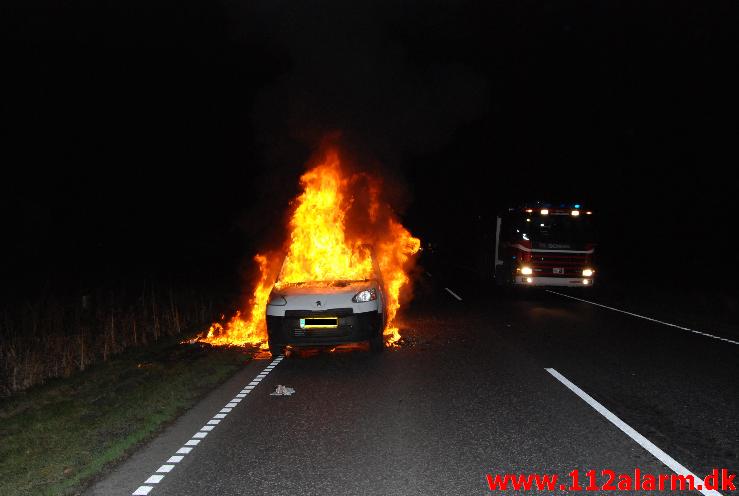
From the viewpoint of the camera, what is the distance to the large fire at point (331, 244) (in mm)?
11508

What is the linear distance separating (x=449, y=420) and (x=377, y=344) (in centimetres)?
423

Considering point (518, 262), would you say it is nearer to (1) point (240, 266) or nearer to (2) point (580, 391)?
(2) point (580, 391)

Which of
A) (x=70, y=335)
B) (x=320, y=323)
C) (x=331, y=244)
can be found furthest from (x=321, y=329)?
(x=70, y=335)

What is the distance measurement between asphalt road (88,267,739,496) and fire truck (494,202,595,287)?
8.93 metres

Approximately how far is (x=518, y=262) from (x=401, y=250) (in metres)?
7.92

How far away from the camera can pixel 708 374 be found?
28.5ft

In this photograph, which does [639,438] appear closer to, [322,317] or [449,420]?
[449,420]

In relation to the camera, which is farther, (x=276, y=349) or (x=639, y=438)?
(x=276, y=349)

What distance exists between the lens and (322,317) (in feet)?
31.7

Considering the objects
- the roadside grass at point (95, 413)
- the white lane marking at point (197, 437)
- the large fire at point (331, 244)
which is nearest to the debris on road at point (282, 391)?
the white lane marking at point (197, 437)

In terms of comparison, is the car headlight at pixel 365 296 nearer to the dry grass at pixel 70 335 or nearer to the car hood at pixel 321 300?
the car hood at pixel 321 300

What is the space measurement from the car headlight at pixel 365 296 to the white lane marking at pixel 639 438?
312 centimetres

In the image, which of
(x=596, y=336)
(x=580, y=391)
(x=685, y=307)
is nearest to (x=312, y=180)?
(x=596, y=336)

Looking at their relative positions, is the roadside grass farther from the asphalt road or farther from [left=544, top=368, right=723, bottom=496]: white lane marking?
[left=544, top=368, right=723, bottom=496]: white lane marking
